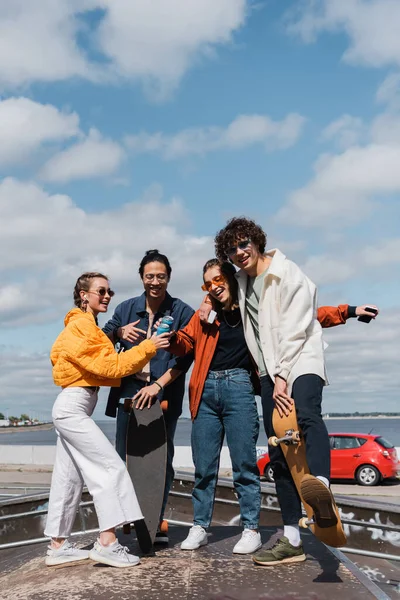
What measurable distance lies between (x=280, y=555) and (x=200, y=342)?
59.2 inches

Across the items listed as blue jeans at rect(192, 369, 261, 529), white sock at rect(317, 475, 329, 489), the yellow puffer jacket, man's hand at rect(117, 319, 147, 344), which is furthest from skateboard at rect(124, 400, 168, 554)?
white sock at rect(317, 475, 329, 489)

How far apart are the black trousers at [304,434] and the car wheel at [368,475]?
16370 mm

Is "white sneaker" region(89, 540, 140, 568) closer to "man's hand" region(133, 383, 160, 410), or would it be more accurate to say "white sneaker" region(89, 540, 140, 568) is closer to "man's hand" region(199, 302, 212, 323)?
"man's hand" region(133, 383, 160, 410)

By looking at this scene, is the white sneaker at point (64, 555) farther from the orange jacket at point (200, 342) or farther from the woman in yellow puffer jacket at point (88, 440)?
the orange jacket at point (200, 342)

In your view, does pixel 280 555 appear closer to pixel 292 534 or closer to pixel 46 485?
pixel 292 534

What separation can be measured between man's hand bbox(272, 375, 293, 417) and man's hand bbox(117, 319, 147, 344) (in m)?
1.20

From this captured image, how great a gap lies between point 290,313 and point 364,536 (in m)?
3.04

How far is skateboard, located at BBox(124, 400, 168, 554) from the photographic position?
4.56m

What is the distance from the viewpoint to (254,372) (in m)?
4.59

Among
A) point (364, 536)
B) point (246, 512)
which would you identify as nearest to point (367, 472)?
point (364, 536)

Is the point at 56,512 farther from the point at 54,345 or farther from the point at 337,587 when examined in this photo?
the point at 337,587

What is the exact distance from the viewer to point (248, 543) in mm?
4375

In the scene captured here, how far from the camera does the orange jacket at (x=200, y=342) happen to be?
178 inches

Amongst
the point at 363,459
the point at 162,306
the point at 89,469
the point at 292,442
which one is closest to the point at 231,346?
the point at 162,306
